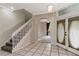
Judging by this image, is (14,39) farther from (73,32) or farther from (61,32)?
(73,32)

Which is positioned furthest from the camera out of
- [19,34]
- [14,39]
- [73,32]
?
[19,34]

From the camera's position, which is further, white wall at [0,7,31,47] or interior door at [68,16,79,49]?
white wall at [0,7,31,47]

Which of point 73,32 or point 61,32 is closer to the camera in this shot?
point 73,32

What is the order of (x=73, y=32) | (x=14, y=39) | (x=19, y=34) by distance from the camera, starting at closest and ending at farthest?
(x=73, y=32), (x=14, y=39), (x=19, y=34)

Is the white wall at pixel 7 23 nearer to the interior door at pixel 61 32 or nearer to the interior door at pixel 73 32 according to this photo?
the interior door at pixel 61 32

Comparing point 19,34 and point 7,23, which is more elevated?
point 7,23

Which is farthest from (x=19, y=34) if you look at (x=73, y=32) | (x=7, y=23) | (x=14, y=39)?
(x=73, y=32)

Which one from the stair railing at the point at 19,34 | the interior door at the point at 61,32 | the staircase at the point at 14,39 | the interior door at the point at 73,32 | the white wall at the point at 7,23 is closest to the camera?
the interior door at the point at 73,32

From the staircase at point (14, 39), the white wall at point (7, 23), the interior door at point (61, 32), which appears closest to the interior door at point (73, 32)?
the interior door at point (61, 32)

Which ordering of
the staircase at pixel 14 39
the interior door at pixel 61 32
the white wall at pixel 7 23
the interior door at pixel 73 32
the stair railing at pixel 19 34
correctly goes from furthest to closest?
the interior door at pixel 61 32 → the white wall at pixel 7 23 → the stair railing at pixel 19 34 → the staircase at pixel 14 39 → the interior door at pixel 73 32

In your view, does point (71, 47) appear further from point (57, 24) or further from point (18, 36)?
point (18, 36)

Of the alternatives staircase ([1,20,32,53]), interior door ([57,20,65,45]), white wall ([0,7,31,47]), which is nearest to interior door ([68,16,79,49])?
interior door ([57,20,65,45])

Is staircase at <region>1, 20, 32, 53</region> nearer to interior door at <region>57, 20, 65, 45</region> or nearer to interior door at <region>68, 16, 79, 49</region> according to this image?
interior door at <region>57, 20, 65, 45</region>

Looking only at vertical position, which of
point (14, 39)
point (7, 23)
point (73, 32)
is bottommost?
point (14, 39)
